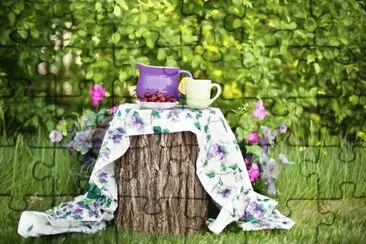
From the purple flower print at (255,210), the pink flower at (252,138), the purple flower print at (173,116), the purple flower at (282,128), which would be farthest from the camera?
the purple flower at (282,128)

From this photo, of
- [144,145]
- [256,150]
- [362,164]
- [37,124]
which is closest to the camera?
[144,145]

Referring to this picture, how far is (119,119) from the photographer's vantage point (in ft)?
16.3

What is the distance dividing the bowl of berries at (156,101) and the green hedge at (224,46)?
1177 mm

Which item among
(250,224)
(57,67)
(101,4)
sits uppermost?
(101,4)

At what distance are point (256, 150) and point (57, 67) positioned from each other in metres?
1.80

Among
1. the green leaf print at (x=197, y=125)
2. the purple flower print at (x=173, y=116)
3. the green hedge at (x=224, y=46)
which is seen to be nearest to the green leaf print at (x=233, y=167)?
the green leaf print at (x=197, y=125)

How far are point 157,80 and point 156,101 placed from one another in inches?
5.3

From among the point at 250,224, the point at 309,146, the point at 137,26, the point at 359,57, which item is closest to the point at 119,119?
the point at 250,224

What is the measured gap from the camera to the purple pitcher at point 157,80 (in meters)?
4.97

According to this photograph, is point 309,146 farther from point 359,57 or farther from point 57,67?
point 57,67

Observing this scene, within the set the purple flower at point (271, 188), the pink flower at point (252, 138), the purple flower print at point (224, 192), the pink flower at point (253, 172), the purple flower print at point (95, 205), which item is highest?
the pink flower at point (252, 138)

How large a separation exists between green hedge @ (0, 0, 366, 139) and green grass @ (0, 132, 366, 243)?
47 centimetres

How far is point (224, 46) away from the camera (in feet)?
20.5
